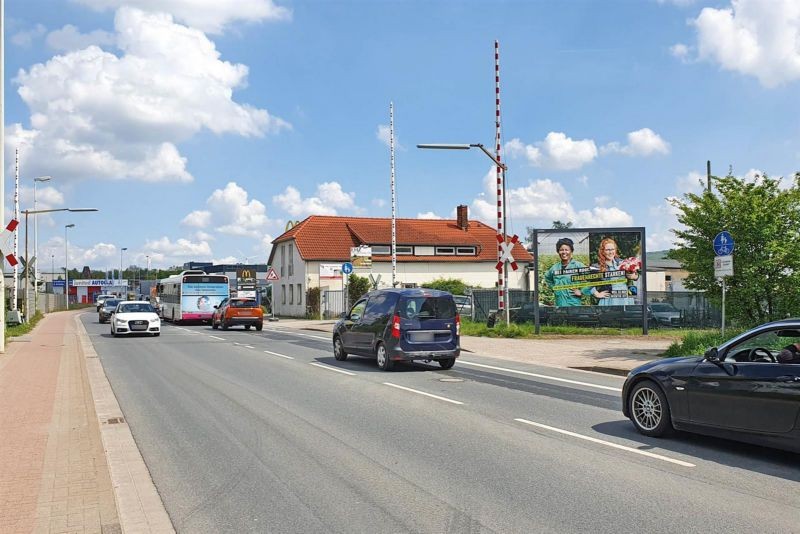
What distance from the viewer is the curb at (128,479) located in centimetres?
541

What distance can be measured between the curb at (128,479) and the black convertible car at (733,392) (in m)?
5.43

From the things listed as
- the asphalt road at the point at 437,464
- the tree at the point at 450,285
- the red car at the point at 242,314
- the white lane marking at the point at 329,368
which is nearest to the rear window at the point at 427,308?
the white lane marking at the point at 329,368

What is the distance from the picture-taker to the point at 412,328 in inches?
627

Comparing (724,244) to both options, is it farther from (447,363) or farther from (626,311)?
(626,311)

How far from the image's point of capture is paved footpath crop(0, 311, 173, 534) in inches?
211

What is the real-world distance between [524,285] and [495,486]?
52.8 meters

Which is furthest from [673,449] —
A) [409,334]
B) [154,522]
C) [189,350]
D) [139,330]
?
[139,330]

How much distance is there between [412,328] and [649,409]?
785cm

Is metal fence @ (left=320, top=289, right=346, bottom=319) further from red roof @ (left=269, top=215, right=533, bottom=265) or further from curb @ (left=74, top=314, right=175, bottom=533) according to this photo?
curb @ (left=74, top=314, right=175, bottom=533)

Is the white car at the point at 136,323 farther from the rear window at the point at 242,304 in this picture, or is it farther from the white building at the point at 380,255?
the white building at the point at 380,255

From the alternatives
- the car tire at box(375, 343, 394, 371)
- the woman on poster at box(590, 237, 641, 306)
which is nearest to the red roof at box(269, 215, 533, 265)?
the woman on poster at box(590, 237, 641, 306)

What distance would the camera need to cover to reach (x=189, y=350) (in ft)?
72.8

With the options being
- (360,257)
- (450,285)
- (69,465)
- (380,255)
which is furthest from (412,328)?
(380,255)

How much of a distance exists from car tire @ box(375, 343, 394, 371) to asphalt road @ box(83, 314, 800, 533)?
2565mm
